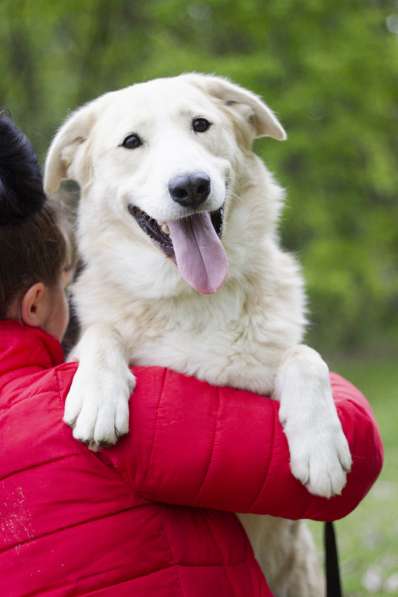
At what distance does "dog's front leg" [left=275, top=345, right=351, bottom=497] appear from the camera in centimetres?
192

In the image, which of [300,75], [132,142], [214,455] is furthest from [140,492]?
[300,75]

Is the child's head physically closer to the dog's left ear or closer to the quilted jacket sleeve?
the quilted jacket sleeve

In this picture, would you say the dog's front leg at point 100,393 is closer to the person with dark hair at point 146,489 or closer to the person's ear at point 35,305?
the person with dark hair at point 146,489

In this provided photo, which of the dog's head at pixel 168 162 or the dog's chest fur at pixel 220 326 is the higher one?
the dog's head at pixel 168 162

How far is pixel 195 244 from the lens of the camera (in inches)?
102

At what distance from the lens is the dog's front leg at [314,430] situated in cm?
192

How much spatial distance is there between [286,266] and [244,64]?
932 cm

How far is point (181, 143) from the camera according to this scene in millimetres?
2691

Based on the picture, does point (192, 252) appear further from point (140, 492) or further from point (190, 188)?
point (140, 492)

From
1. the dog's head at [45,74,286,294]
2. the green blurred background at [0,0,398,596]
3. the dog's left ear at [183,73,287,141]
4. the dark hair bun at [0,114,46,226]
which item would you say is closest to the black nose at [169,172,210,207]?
the dog's head at [45,74,286,294]

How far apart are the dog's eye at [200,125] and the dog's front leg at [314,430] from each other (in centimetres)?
100

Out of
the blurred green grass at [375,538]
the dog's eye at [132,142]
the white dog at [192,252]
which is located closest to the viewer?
the white dog at [192,252]

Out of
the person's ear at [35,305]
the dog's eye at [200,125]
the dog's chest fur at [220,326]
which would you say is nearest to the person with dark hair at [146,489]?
the person's ear at [35,305]

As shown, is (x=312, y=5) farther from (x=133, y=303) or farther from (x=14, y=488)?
(x=14, y=488)
